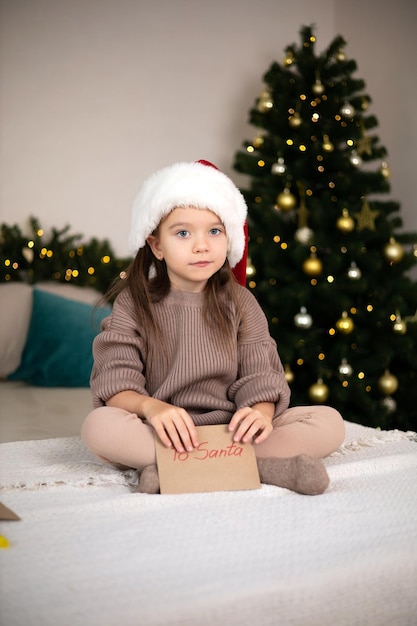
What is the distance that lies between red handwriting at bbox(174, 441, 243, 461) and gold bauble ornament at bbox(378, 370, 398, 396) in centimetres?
144

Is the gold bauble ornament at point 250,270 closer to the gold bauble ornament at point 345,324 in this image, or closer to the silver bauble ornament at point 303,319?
the silver bauble ornament at point 303,319

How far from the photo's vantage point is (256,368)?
52.1 inches

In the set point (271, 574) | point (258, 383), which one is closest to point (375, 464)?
point (258, 383)

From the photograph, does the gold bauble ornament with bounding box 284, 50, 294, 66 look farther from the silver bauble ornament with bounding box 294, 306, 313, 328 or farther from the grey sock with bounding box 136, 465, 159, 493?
the grey sock with bounding box 136, 465, 159, 493

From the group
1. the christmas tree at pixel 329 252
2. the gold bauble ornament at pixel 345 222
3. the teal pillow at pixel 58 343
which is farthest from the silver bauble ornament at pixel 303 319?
the teal pillow at pixel 58 343

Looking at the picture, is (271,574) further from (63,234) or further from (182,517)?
(63,234)

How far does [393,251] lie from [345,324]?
319mm

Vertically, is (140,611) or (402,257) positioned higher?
(402,257)

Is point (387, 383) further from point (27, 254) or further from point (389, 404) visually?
point (27, 254)

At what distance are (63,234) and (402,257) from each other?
1.30m

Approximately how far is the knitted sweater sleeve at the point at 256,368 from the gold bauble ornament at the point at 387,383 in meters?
1.09

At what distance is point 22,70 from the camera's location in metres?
2.66

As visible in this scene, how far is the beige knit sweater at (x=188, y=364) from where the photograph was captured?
125cm

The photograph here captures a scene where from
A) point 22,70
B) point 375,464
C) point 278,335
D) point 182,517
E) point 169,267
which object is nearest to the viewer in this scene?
point 182,517
